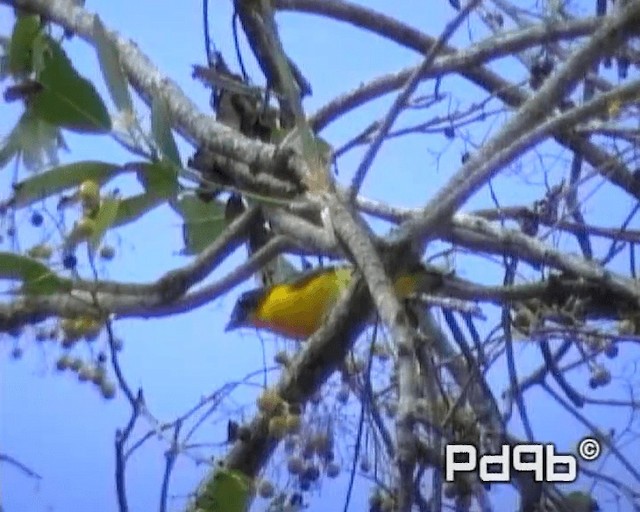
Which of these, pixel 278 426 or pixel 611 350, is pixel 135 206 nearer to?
pixel 278 426

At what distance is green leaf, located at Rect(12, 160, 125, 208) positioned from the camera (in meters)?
0.50

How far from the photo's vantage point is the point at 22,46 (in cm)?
62

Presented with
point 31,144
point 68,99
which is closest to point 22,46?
point 31,144

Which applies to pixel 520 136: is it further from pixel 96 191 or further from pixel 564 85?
pixel 96 191

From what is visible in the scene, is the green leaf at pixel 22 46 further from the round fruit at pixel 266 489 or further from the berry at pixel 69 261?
the round fruit at pixel 266 489

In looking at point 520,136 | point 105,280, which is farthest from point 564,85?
point 105,280

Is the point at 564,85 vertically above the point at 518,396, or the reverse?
the point at 564,85

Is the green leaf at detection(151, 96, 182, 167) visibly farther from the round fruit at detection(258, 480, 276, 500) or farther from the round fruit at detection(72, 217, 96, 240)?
the round fruit at detection(258, 480, 276, 500)

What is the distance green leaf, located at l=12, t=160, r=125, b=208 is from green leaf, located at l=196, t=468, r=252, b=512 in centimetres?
14

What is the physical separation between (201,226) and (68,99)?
191 millimetres

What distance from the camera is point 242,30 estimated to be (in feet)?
2.21

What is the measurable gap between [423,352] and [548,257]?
8cm

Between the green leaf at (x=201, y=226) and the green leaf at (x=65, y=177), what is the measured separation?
0.46ft

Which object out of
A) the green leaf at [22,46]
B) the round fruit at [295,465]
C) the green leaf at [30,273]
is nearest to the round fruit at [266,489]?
the round fruit at [295,465]
